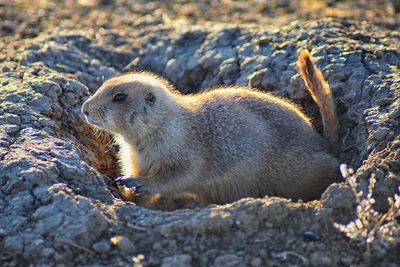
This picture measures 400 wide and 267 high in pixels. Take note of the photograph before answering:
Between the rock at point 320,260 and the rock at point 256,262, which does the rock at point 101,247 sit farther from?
the rock at point 320,260

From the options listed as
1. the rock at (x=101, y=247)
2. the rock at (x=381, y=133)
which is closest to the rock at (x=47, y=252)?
the rock at (x=101, y=247)

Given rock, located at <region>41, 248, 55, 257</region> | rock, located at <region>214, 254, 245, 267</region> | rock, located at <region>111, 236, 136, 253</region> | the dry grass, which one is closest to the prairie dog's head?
rock, located at <region>111, 236, 136, 253</region>

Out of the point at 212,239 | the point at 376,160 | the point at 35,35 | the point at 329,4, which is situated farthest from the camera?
the point at 329,4

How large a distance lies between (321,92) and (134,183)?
1.78m

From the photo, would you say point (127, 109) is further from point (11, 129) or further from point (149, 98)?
point (11, 129)

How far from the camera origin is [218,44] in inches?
285

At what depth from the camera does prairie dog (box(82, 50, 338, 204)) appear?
5.61 metres

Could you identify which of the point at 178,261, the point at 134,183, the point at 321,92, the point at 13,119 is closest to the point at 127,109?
the point at 134,183

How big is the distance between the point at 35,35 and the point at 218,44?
7.70ft

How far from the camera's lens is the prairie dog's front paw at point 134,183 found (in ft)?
17.7

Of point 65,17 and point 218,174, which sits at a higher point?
point 65,17

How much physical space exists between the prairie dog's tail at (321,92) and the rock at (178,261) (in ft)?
7.41

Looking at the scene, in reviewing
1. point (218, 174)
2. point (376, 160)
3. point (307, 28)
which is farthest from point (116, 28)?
point (376, 160)

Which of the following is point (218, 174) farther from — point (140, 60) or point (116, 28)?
point (116, 28)
